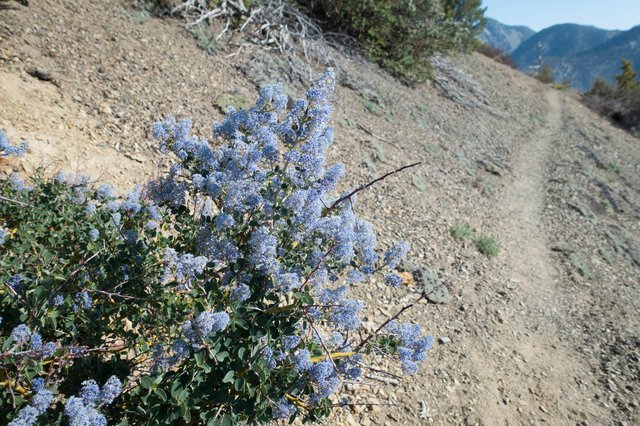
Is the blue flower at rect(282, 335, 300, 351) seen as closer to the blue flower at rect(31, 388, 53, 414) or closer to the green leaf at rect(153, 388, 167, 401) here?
the green leaf at rect(153, 388, 167, 401)

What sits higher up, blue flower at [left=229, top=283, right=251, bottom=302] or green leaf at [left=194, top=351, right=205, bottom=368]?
blue flower at [left=229, top=283, right=251, bottom=302]

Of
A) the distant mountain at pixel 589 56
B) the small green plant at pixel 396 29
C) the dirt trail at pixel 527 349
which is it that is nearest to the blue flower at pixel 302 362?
the dirt trail at pixel 527 349

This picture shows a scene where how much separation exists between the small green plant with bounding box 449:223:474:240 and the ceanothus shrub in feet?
14.7

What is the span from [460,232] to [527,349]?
6.59ft

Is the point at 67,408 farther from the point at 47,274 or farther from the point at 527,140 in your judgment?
the point at 527,140

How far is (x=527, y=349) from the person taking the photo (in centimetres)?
484

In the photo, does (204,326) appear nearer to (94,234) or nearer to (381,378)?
(94,234)

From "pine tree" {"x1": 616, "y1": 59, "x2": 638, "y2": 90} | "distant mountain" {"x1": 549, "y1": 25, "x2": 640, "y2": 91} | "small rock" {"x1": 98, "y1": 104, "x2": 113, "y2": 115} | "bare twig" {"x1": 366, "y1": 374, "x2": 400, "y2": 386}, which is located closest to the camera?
"bare twig" {"x1": 366, "y1": 374, "x2": 400, "y2": 386}

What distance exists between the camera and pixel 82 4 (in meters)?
6.09

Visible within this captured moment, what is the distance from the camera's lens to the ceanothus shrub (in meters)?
1.70

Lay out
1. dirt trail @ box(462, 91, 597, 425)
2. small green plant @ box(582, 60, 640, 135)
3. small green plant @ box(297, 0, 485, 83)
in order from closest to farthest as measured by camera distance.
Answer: dirt trail @ box(462, 91, 597, 425) → small green plant @ box(297, 0, 485, 83) → small green plant @ box(582, 60, 640, 135)

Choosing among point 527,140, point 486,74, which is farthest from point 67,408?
point 486,74

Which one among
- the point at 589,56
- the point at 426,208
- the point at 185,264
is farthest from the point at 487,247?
the point at 589,56

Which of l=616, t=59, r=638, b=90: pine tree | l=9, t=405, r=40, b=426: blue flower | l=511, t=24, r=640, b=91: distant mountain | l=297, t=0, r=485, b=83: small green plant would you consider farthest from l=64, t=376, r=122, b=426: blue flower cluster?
l=511, t=24, r=640, b=91: distant mountain
